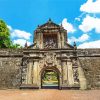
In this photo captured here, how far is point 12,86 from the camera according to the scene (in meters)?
17.8

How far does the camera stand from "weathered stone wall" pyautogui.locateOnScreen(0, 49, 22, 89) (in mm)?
17984

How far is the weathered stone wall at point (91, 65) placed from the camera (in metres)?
18.0

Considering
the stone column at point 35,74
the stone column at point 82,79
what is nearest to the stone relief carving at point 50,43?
the stone column at point 35,74

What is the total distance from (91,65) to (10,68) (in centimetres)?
879

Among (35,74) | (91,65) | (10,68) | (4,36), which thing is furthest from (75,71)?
(4,36)

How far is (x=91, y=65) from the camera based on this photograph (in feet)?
62.5

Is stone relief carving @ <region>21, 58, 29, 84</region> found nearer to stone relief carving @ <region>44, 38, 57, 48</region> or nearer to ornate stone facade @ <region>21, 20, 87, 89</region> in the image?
ornate stone facade @ <region>21, 20, 87, 89</region>

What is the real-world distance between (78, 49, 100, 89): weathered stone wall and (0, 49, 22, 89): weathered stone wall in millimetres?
6871

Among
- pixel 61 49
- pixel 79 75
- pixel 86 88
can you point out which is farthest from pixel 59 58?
pixel 86 88

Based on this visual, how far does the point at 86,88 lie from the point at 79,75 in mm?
1486

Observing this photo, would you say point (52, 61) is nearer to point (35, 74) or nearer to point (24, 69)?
point (35, 74)

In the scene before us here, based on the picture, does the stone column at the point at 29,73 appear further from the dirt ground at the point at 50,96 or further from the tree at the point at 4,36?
the tree at the point at 4,36

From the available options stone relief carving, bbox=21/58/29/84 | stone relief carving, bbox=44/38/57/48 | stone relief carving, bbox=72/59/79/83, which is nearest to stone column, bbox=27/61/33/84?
stone relief carving, bbox=21/58/29/84

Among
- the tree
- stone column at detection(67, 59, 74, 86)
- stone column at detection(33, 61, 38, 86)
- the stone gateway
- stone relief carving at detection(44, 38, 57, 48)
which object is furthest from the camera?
the tree
